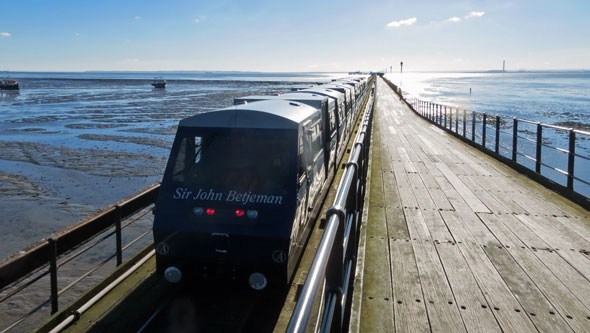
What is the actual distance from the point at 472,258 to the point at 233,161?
3449mm

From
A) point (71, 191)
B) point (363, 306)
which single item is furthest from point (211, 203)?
point (71, 191)

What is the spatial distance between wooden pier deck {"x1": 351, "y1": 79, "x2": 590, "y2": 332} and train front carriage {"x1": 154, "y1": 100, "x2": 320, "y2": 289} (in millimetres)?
1235

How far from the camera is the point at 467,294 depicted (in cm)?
432

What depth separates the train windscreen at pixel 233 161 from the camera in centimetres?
674

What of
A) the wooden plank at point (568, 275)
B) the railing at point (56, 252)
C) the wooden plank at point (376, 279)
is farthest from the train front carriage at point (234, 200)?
the wooden plank at point (568, 275)

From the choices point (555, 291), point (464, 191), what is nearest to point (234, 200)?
point (555, 291)

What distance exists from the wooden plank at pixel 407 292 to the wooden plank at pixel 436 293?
0.17 ft

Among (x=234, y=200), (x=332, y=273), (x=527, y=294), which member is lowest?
(x=527, y=294)

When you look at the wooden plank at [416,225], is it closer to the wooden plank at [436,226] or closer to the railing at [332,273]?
the wooden plank at [436,226]

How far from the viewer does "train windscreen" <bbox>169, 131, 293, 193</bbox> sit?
6738 millimetres

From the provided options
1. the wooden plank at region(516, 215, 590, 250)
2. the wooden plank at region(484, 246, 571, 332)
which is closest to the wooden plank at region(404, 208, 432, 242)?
the wooden plank at region(484, 246, 571, 332)

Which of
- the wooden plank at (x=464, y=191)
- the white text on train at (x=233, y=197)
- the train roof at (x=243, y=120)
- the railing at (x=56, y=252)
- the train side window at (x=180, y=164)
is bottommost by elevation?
the railing at (x=56, y=252)

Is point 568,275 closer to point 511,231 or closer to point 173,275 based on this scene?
point 511,231

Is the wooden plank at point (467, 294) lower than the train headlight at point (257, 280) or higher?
higher
